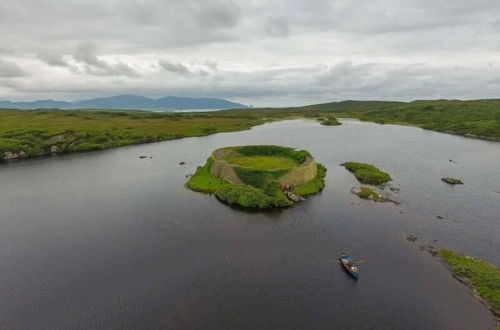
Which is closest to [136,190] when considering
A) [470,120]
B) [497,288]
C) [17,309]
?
[17,309]

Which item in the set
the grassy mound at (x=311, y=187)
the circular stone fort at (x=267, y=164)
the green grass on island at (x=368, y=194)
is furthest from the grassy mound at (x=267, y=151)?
the green grass on island at (x=368, y=194)

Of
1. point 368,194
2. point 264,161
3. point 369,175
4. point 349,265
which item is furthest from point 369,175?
point 349,265

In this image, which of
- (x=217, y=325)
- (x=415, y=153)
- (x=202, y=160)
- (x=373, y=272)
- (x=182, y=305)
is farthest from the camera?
(x=415, y=153)

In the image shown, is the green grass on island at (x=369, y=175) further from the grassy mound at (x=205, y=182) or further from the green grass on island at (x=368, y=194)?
the grassy mound at (x=205, y=182)

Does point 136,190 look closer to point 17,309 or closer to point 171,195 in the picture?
point 171,195

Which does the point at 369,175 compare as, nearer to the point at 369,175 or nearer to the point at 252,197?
the point at 369,175

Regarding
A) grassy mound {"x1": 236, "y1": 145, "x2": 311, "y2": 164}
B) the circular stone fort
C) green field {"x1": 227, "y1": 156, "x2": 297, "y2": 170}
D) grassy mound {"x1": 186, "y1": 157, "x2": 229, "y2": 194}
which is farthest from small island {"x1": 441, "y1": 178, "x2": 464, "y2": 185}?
grassy mound {"x1": 186, "y1": 157, "x2": 229, "y2": 194}

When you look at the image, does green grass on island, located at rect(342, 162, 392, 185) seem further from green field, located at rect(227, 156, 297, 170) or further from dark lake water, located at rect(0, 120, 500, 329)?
green field, located at rect(227, 156, 297, 170)
